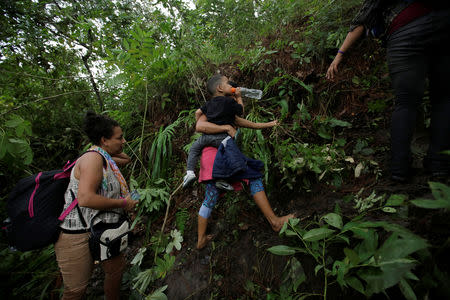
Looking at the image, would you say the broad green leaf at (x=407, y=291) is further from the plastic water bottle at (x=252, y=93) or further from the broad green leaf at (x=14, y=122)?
the broad green leaf at (x=14, y=122)

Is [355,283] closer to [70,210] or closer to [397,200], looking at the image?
[397,200]

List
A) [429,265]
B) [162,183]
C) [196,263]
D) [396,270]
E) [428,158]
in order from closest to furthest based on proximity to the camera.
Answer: [396,270] → [429,265] → [428,158] → [196,263] → [162,183]

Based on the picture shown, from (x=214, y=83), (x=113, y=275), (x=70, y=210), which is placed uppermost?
(x=214, y=83)

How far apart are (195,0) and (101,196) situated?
193 inches

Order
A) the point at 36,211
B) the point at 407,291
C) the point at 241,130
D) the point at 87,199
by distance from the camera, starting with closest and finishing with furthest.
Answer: the point at 407,291 → the point at 87,199 → the point at 36,211 → the point at 241,130

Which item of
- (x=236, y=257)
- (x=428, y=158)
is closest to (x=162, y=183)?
(x=236, y=257)

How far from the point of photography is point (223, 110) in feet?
6.07

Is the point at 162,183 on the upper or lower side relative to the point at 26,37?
lower

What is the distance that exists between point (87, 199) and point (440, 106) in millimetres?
2791

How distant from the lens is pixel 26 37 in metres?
3.44

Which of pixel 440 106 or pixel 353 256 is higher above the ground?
pixel 440 106

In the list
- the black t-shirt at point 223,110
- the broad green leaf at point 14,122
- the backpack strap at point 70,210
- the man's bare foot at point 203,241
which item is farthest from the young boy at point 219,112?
the broad green leaf at point 14,122

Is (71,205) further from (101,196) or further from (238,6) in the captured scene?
(238,6)

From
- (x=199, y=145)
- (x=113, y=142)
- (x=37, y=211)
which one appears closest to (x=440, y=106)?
(x=199, y=145)
